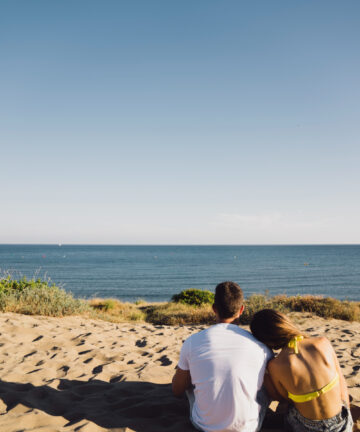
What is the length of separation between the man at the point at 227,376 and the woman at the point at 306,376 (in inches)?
6.3

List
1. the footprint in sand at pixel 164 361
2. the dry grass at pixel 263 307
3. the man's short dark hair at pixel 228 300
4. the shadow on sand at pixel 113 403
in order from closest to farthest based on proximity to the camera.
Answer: the man's short dark hair at pixel 228 300 → the shadow on sand at pixel 113 403 → the footprint in sand at pixel 164 361 → the dry grass at pixel 263 307

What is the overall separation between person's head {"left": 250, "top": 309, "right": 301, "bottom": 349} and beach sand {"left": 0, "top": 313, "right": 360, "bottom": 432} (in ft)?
3.74

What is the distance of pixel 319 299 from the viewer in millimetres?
13055

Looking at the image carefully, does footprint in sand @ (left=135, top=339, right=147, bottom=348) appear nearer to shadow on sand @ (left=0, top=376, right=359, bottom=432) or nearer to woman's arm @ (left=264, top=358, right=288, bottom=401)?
shadow on sand @ (left=0, top=376, right=359, bottom=432)

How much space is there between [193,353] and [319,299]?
1153cm

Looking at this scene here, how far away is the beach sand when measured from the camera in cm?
358

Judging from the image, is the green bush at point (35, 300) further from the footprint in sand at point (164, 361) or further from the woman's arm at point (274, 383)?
the woman's arm at point (274, 383)

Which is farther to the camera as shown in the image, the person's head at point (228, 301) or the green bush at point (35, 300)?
the green bush at point (35, 300)

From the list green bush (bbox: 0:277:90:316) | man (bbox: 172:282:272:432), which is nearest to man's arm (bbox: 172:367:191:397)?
man (bbox: 172:282:272:432)

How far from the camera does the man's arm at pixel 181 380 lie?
3.32 meters

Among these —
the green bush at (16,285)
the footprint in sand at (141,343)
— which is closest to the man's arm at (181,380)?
the footprint in sand at (141,343)

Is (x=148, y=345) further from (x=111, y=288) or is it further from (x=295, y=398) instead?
(x=111, y=288)

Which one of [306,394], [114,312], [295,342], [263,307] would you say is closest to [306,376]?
[306,394]

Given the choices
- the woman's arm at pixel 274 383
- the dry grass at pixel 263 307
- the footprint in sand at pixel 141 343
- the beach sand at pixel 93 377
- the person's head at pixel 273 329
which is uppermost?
the person's head at pixel 273 329
